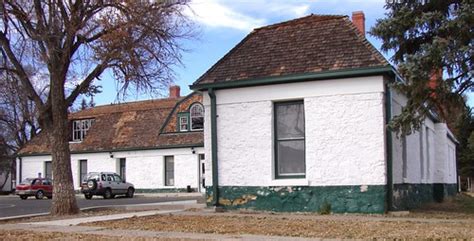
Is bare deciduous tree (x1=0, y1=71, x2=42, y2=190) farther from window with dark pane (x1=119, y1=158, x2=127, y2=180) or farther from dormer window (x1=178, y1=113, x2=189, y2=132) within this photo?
dormer window (x1=178, y1=113, x2=189, y2=132)

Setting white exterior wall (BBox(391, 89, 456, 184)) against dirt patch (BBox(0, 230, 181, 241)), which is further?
white exterior wall (BBox(391, 89, 456, 184))

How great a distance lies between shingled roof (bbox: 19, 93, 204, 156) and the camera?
129 ft

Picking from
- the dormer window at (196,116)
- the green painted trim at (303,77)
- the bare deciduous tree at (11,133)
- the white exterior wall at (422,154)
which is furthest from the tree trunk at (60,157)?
the bare deciduous tree at (11,133)

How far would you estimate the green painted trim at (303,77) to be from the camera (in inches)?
630

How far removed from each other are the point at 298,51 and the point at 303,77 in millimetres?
1357

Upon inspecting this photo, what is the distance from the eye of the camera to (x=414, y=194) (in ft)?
65.1

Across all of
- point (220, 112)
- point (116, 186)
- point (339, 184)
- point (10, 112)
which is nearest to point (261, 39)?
point (220, 112)

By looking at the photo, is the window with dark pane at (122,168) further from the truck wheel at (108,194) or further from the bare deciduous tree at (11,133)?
the bare deciduous tree at (11,133)

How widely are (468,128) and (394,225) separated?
41.9 meters

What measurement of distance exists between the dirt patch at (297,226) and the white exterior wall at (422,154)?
3.26 m

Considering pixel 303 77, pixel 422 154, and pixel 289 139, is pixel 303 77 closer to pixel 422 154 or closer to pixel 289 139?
pixel 289 139

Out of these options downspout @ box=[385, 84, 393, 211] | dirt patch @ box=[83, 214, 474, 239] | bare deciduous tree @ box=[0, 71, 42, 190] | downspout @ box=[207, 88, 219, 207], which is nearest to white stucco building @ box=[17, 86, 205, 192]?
bare deciduous tree @ box=[0, 71, 42, 190]

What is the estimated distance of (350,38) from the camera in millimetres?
17391

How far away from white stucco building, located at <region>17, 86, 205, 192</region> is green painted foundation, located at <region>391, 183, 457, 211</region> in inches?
631
